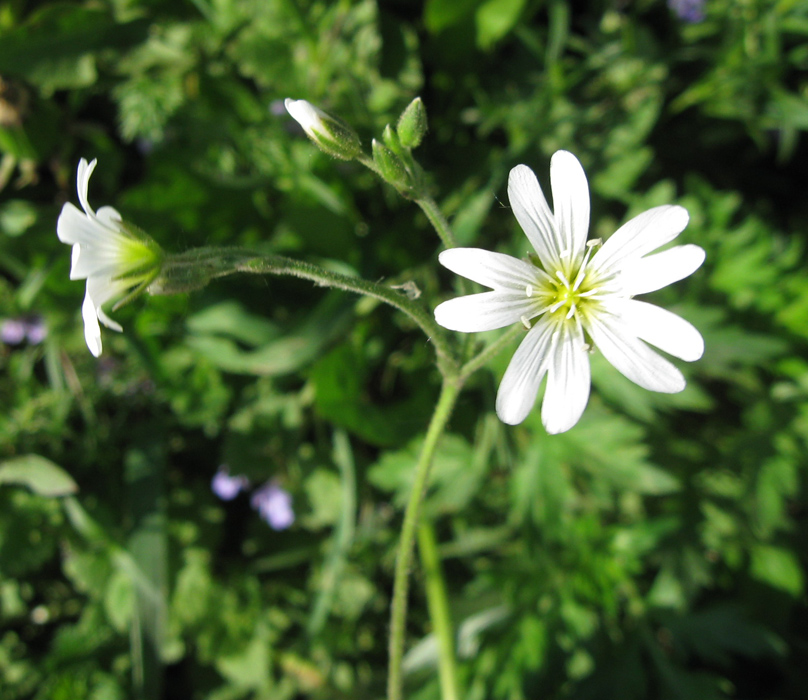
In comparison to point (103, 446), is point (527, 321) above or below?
above

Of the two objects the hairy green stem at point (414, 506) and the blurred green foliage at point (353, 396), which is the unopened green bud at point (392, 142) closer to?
the hairy green stem at point (414, 506)

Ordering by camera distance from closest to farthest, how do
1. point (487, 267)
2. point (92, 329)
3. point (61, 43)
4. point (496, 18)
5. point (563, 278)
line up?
point (92, 329) < point (487, 267) < point (563, 278) < point (61, 43) < point (496, 18)

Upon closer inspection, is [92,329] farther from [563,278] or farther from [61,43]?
[61,43]

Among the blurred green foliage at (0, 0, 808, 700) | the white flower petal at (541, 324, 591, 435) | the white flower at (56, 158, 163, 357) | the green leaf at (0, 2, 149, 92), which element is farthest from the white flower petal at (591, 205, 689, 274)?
the green leaf at (0, 2, 149, 92)

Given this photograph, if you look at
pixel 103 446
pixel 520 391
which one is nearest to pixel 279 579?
pixel 103 446

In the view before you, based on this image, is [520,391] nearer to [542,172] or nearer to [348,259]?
[348,259]

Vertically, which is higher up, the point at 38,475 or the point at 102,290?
the point at 102,290

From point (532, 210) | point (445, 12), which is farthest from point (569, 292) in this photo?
point (445, 12)

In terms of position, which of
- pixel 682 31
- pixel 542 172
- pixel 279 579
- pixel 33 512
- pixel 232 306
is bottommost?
pixel 279 579
